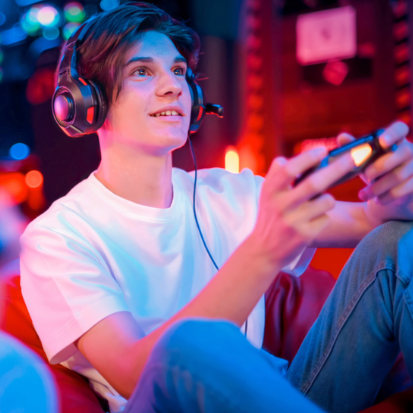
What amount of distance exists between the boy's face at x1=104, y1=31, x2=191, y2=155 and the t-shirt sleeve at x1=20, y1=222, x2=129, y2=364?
1.05 ft

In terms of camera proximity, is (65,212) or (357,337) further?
(65,212)

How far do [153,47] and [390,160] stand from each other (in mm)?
729

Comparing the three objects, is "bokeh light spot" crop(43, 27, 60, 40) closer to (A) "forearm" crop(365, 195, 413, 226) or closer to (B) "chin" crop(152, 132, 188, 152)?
(B) "chin" crop(152, 132, 188, 152)

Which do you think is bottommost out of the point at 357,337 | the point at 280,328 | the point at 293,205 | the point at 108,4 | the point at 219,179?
the point at 280,328

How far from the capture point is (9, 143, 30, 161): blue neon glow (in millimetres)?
3794

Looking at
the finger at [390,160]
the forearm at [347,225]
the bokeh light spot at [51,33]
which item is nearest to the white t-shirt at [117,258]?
the forearm at [347,225]

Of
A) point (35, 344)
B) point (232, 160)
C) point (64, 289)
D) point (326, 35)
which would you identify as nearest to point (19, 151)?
point (232, 160)

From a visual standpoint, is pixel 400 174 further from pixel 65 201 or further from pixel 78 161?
Result: pixel 78 161

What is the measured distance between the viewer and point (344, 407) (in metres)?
0.93

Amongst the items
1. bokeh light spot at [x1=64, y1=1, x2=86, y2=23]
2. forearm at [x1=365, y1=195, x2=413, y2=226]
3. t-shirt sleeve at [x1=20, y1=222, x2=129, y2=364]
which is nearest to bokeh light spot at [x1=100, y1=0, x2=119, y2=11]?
bokeh light spot at [x1=64, y1=1, x2=86, y2=23]

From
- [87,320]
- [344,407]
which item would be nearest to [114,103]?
[87,320]

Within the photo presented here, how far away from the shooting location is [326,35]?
3178 millimetres

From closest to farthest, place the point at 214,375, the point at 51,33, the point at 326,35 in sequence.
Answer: the point at 214,375 → the point at 326,35 → the point at 51,33

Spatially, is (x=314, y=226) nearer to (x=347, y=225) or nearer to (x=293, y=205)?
(x=293, y=205)
